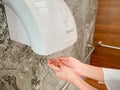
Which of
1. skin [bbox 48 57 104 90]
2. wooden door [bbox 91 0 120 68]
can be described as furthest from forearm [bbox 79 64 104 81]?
wooden door [bbox 91 0 120 68]

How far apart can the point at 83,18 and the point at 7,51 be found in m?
0.88

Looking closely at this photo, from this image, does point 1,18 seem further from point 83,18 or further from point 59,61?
point 83,18

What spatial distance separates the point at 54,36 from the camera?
627mm

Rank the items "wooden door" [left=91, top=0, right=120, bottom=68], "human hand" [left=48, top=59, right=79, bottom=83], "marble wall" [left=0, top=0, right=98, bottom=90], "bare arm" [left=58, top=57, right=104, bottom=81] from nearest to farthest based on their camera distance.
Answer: "marble wall" [left=0, top=0, right=98, bottom=90] < "human hand" [left=48, top=59, right=79, bottom=83] < "bare arm" [left=58, top=57, right=104, bottom=81] < "wooden door" [left=91, top=0, right=120, bottom=68]

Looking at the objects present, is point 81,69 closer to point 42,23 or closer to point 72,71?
point 72,71

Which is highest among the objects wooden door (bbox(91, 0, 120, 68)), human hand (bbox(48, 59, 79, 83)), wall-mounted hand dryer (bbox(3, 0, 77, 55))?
wall-mounted hand dryer (bbox(3, 0, 77, 55))

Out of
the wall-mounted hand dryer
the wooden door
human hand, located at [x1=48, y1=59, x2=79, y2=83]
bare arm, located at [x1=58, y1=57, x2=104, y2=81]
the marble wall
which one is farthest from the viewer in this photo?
the wooden door

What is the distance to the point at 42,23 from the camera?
0.59 meters

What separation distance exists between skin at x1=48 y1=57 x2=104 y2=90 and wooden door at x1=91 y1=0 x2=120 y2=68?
3.19 feet

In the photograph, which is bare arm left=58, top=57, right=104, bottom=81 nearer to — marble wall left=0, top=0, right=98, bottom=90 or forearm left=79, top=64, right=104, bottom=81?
forearm left=79, top=64, right=104, bottom=81

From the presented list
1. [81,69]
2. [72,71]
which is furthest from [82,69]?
[72,71]

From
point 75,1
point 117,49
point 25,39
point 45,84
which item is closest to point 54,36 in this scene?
point 25,39

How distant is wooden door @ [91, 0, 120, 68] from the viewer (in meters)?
1.84

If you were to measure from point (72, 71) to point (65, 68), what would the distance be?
7 cm
